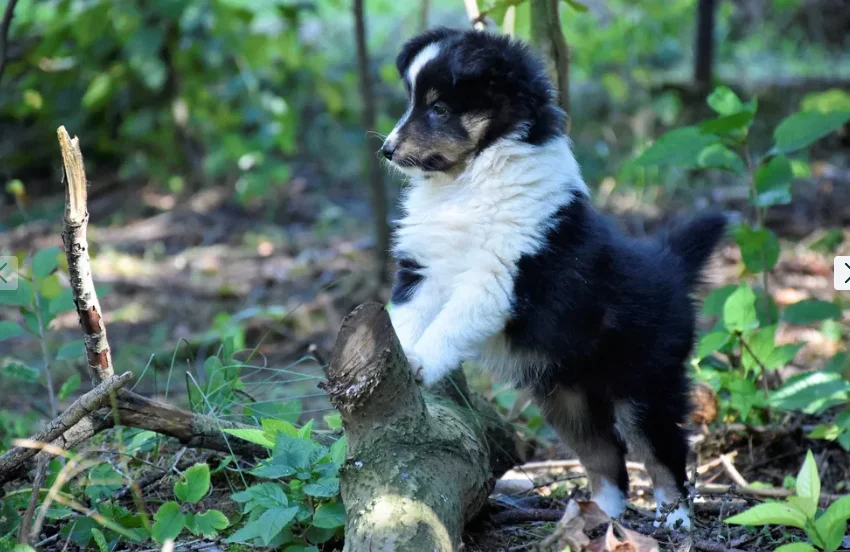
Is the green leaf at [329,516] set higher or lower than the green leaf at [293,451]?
lower

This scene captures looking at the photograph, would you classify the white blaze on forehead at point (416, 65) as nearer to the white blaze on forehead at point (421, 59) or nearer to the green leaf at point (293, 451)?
the white blaze on forehead at point (421, 59)

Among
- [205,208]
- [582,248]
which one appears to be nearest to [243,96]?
[205,208]

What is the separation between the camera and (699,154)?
382 centimetres

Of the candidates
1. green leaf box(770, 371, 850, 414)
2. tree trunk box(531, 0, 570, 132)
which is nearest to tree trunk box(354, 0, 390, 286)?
tree trunk box(531, 0, 570, 132)

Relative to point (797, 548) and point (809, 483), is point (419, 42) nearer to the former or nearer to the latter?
point (809, 483)

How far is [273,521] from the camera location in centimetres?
237

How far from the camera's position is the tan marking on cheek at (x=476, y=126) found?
312 centimetres

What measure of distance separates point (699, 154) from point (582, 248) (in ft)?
3.70

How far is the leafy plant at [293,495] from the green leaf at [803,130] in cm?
237

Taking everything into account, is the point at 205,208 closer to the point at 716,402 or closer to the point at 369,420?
the point at 716,402

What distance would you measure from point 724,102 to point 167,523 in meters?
2.81

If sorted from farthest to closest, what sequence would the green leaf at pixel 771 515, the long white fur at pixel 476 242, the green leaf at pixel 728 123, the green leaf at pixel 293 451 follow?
the green leaf at pixel 728 123
the long white fur at pixel 476 242
the green leaf at pixel 293 451
the green leaf at pixel 771 515

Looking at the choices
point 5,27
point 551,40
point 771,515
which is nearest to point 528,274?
point 771,515

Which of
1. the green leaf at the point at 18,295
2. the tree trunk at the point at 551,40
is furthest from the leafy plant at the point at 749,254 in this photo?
the green leaf at the point at 18,295
